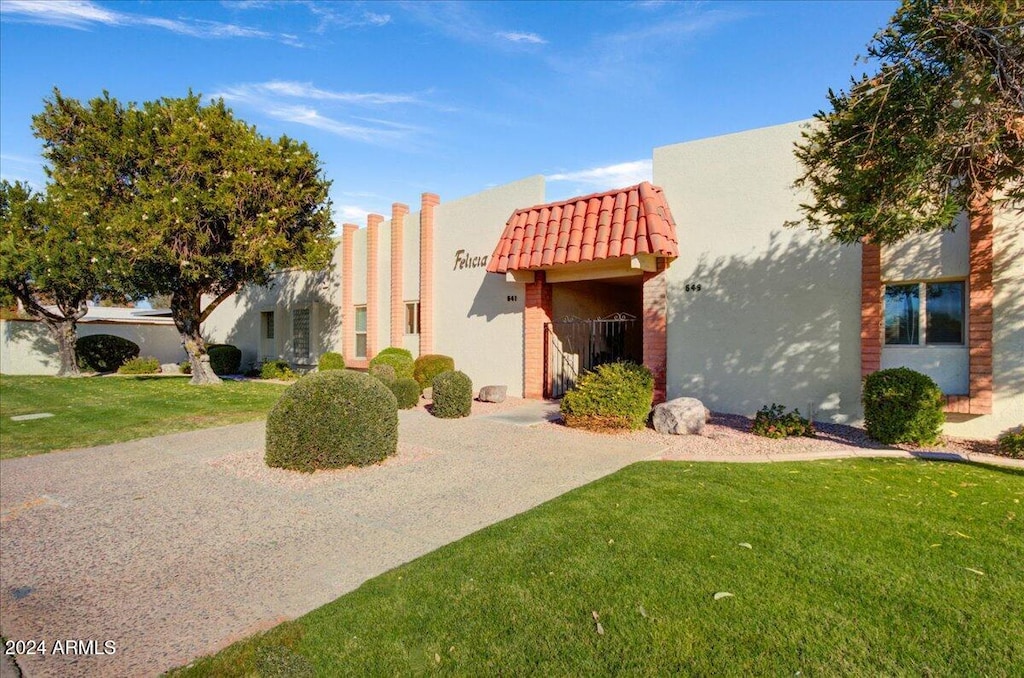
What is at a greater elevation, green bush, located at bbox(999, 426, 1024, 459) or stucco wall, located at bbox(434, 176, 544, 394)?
stucco wall, located at bbox(434, 176, 544, 394)

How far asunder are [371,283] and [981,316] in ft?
55.2

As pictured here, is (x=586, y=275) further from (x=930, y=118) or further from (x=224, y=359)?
(x=224, y=359)

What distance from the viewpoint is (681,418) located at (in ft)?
31.6

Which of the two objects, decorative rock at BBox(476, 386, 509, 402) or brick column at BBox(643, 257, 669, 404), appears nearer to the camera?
brick column at BBox(643, 257, 669, 404)

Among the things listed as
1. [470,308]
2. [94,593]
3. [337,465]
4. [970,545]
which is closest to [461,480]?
[337,465]

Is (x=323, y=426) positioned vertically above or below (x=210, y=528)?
above

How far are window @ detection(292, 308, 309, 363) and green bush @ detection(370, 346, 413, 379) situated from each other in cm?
710

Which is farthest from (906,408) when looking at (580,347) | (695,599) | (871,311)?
(580,347)

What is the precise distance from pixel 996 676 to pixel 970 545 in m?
2.07

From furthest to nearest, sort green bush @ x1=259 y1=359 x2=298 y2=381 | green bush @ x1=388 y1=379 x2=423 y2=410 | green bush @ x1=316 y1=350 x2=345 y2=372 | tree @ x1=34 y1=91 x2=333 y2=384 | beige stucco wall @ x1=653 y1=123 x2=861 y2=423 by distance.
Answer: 1. green bush @ x1=259 y1=359 x2=298 y2=381
2. green bush @ x1=316 y1=350 x2=345 y2=372
3. tree @ x1=34 y1=91 x2=333 y2=384
4. green bush @ x1=388 y1=379 x2=423 y2=410
5. beige stucco wall @ x1=653 y1=123 x2=861 y2=423

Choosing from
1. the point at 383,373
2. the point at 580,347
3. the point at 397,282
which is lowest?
the point at 383,373

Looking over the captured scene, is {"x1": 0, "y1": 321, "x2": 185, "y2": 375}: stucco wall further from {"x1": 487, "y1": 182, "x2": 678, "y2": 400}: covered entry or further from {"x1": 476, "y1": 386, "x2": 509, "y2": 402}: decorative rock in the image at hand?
{"x1": 487, "y1": 182, "x2": 678, "y2": 400}: covered entry

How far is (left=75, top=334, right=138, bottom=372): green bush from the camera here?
2456 centimetres

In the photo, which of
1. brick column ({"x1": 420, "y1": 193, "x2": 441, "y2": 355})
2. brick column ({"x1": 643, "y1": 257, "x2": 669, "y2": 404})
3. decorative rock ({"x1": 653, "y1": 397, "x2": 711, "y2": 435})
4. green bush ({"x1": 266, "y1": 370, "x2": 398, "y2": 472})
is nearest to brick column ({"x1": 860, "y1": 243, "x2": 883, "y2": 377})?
decorative rock ({"x1": 653, "y1": 397, "x2": 711, "y2": 435})
